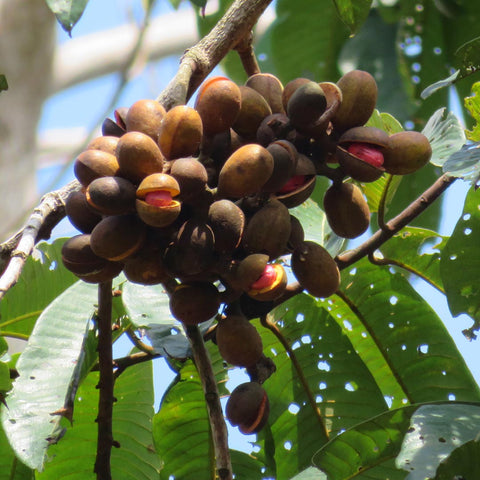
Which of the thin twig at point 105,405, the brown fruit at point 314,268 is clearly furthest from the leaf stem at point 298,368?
the brown fruit at point 314,268

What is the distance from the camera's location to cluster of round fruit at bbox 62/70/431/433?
969 mm

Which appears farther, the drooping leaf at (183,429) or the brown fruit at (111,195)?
the drooping leaf at (183,429)

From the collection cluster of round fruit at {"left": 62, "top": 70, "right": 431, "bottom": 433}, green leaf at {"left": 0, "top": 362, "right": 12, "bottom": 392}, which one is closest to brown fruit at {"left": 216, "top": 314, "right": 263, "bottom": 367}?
cluster of round fruit at {"left": 62, "top": 70, "right": 431, "bottom": 433}

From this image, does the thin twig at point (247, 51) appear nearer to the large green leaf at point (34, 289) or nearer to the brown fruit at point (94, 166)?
the brown fruit at point (94, 166)

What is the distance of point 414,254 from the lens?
164cm

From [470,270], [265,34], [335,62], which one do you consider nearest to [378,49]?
[335,62]

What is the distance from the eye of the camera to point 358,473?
1245mm

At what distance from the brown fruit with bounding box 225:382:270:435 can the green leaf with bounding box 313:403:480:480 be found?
0.20 metres

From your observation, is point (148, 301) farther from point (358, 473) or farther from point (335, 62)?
point (335, 62)

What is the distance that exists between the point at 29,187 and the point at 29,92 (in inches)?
36.1

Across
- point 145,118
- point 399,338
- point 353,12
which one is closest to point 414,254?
point 399,338

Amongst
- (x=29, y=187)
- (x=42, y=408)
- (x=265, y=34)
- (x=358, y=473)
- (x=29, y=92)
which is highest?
(x=29, y=92)

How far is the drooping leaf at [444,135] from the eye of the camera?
1.45 m

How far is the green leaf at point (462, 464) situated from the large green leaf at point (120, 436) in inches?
24.8
